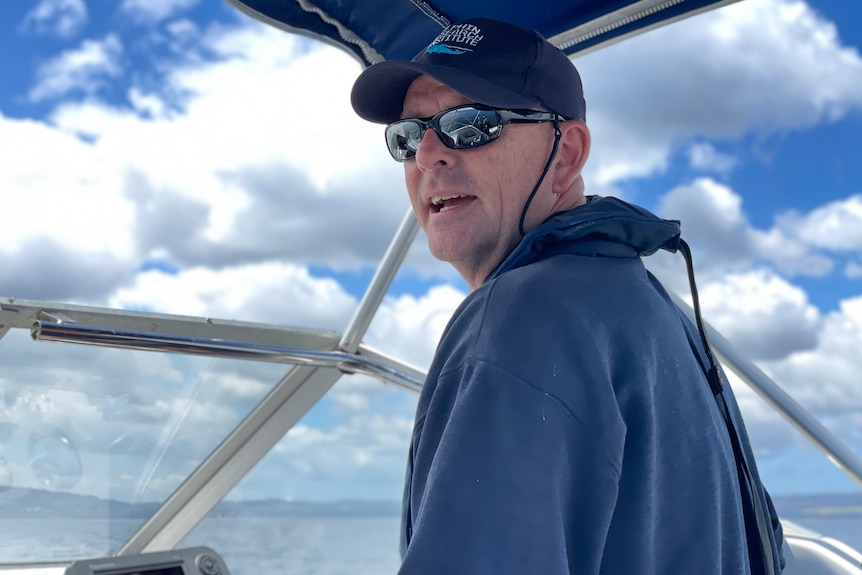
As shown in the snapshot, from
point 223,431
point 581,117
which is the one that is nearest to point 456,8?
point 581,117

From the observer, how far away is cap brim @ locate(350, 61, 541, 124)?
1310mm

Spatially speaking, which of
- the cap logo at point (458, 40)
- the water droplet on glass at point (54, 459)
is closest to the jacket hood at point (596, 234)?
the cap logo at point (458, 40)

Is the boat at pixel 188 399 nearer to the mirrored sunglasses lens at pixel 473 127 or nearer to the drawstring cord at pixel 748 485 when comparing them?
the mirrored sunglasses lens at pixel 473 127

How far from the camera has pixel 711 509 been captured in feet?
3.43

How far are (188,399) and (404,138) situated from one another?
10.2 ft

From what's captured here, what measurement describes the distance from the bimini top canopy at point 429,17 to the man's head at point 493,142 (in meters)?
0.85

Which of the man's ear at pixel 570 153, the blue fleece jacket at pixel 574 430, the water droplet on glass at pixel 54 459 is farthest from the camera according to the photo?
the water droplet on glass at pixel 54 459

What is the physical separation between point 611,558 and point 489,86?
701 mm

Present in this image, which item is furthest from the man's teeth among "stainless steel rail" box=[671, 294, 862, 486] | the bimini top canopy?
"stainless steel rail" box=[671, 294, 862, 486]

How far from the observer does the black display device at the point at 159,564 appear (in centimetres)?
244

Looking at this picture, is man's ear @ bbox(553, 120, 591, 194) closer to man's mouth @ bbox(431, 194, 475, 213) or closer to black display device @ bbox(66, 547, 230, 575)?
man's mouth @ bbox(431, 194, 475, 213)

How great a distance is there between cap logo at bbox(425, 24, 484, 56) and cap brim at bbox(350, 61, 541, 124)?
43 millimetres

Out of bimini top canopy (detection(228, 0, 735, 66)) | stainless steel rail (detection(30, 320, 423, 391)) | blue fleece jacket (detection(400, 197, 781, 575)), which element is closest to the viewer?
blue fleece jacket (detection(400, 197, 781, 575))

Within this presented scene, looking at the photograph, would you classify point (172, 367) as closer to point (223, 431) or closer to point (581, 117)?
point (223, 431)
